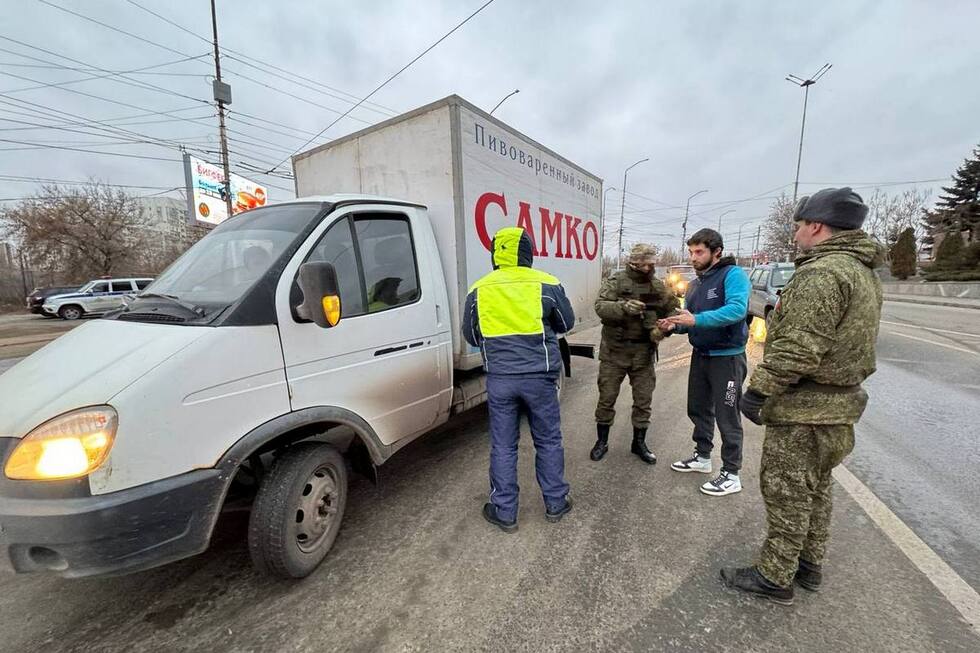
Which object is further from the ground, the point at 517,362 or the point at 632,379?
the point at 517,362

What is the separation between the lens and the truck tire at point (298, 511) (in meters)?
2.17

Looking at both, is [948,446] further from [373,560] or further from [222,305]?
[222,305]

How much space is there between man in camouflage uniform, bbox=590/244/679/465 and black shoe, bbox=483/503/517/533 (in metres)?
1.24

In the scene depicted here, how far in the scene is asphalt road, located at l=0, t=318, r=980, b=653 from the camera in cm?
193

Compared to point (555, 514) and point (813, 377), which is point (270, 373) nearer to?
point (555, 514)

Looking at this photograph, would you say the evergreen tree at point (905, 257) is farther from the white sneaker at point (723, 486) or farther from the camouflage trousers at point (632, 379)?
the white sneaker at point (723, 486)

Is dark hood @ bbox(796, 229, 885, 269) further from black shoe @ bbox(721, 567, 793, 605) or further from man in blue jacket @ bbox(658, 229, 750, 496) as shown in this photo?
black shoe @ bbox(721, 567, 793, 605)

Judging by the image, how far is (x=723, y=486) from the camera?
3.10 m

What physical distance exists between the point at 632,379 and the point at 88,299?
83.7 ft

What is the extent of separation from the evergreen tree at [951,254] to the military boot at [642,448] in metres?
37.3

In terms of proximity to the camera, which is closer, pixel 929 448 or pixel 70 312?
pixel 929 448

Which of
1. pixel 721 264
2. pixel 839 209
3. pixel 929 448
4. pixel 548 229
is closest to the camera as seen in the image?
pixel 839 209

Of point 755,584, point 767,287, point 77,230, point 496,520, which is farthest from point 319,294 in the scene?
point 77,230

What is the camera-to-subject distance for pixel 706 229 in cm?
298
